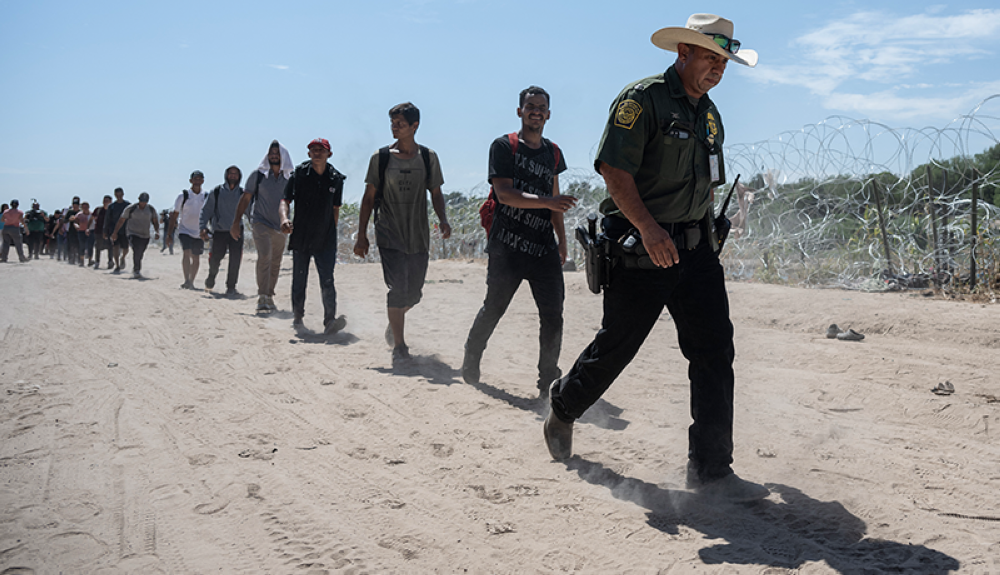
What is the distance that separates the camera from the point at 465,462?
3361 millimetres

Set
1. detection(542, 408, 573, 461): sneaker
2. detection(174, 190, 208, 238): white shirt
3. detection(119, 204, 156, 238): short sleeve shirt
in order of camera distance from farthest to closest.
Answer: detection(119, 204, 156, 238): short sleeve shirt → detection(174, 190, 208, 238): white shirt → detection(542, 408, 573, 461): sneaker

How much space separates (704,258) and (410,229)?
3.12m

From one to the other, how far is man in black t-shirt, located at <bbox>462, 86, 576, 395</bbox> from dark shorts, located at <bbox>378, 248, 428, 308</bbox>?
129cm

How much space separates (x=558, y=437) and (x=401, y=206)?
280cm

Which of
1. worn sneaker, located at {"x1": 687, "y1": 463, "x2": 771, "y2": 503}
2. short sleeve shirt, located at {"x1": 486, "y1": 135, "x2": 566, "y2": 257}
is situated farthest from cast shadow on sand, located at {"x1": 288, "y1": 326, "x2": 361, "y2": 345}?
worn sneaker, located at {"x1": 687, "y1": 463, "x2": 771, "y2": 503}

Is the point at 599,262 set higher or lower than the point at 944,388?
higher

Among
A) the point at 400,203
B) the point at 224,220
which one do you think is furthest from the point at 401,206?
the point at 224,220

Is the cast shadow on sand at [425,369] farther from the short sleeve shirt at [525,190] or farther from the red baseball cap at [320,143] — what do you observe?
the red baseball cap at [320,143]

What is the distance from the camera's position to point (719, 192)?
1180cm

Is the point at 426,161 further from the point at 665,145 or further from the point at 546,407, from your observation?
the point at 665,145

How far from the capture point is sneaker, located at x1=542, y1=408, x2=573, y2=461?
3.27 m

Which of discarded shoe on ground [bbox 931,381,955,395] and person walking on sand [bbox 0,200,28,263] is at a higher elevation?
person walking on sand [bbox 0,200,28,263]

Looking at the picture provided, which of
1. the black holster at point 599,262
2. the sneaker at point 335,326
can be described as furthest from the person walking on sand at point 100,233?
the black holster at point 599,262

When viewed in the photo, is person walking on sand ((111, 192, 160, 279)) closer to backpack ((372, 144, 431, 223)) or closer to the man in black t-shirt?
backpack ((372, 144, 431, 223))
